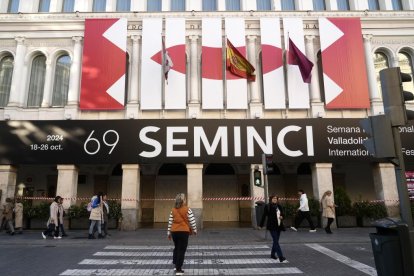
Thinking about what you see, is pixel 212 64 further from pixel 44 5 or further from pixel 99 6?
pixel 44 5

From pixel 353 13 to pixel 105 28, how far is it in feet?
50.9

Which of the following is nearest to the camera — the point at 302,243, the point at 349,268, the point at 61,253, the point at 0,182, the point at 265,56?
the point at 349,268

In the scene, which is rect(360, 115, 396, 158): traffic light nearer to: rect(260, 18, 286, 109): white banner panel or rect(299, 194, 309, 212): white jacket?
rect(299, 194, 309, 212): white jacket

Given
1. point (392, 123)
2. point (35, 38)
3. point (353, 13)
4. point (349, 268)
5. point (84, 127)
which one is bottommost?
point (349, 268)

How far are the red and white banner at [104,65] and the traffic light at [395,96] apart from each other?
16.5m

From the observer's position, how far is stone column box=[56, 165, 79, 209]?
60.2ft

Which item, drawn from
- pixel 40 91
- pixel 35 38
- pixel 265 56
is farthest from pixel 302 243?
pixel 35 38

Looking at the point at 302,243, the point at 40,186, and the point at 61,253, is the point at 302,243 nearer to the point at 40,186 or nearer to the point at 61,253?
the point at 61,253

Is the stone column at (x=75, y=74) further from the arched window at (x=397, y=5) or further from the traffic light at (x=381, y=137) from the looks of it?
the arched window at (x=397, y=5)

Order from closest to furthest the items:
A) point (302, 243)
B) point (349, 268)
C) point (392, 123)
Result: point (392, 123)
point (349, 268)
point (302, 243)

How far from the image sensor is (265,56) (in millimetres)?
20062

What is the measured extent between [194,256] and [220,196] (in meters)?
12.5

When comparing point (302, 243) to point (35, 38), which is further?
point (35, 38)

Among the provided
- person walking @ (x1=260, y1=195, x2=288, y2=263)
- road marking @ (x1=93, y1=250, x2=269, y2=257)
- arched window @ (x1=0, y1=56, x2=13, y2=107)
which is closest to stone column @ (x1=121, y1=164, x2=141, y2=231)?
road marking @ (x1=93, y1=250, x2=269, y2=257)
